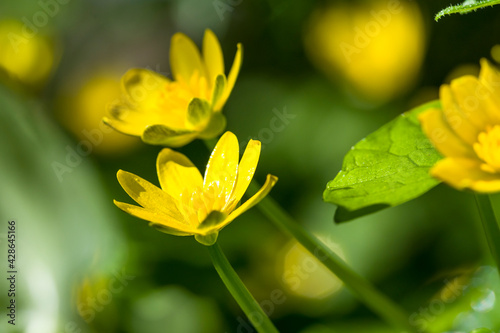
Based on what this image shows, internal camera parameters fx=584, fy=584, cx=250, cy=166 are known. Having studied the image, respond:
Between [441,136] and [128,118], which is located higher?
[128,118]

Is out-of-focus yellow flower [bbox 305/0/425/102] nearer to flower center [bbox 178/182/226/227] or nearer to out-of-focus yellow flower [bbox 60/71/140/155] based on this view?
out-of-focus yellow flower [bbox 60/71/140/155]

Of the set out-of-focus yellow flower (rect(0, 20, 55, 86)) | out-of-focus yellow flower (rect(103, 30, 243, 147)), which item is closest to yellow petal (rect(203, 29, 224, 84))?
out-of-focus yellow flower (rect(103, 30, 243, 147))

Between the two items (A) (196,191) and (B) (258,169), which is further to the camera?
(B) (258,169)

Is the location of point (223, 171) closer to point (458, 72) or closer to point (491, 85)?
point (491, 85)

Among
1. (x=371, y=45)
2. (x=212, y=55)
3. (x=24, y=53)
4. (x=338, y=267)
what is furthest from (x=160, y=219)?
(x=24, y=53)

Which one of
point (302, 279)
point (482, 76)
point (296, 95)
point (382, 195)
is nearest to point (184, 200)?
point (382, 195)

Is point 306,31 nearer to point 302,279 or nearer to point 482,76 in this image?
point 302,279

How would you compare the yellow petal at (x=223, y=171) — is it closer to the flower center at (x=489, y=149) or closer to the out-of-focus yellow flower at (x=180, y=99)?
the out-of-focus yellow flower at (x=180, y=99)

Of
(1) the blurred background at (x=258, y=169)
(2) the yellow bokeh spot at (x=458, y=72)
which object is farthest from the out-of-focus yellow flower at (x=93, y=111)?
(2) the yellow bokeh spot at (x=458, y=72)
